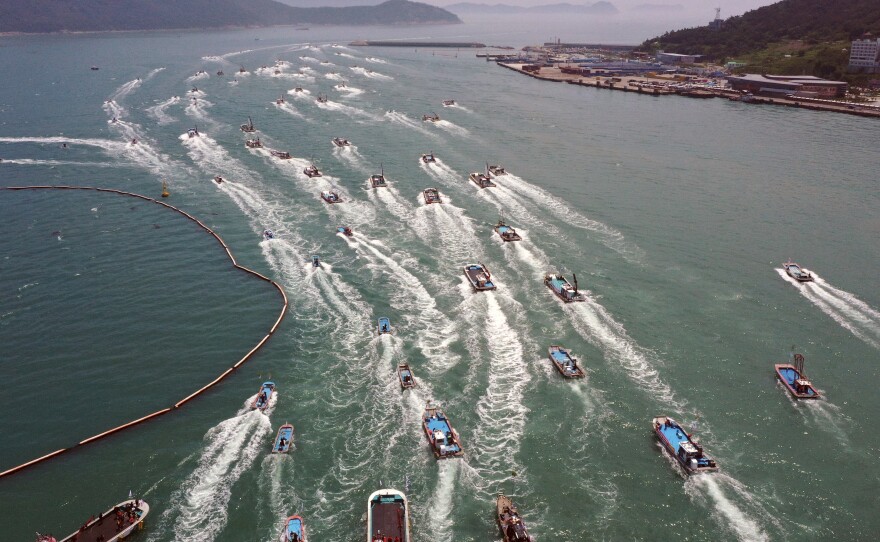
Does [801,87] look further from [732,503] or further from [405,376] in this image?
[405,376]

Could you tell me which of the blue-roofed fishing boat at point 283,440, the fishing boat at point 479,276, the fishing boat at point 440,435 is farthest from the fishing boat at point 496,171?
the blue-roofed fishing boat at point 283,440

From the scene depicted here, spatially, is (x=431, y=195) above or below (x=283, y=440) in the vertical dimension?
above

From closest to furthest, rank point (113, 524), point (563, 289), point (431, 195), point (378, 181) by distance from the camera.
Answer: point (113, 524), point (563, 289), point (431, 195), point (378, 181)

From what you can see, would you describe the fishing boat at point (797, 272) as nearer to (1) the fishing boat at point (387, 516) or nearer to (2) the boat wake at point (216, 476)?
(1) the fishing boat at point (387, 516)

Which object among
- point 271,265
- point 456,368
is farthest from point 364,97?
point 456,368

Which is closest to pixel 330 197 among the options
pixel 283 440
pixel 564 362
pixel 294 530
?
pixel 564 362

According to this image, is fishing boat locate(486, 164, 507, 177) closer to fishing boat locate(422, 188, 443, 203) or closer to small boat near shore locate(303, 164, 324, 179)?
fishing boat locate(422, 188, 443, 203)

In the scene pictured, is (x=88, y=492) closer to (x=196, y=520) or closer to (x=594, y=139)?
(x=196, y=520)

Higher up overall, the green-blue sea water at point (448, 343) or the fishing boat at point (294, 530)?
the green-blue sea water at point (448, 343)
